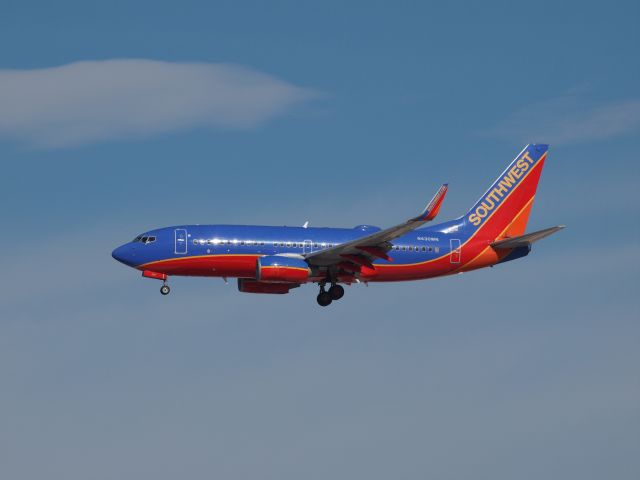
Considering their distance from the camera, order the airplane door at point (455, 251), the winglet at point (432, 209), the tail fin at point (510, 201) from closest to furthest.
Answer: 1. the winglet at point (432, 209)
2. the airplane door at point (455, 251)
3. the tail fin at point (510, 201)

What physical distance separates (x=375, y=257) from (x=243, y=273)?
7.75 m

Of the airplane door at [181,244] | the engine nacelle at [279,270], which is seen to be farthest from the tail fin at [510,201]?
the airplane door at [181,244]

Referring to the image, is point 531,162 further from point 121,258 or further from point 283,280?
point 121,258

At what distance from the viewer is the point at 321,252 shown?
74.9m

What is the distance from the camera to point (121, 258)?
3014 inches

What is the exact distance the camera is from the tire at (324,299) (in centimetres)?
7856

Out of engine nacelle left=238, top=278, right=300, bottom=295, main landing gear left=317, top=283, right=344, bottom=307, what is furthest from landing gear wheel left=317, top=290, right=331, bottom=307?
engine nacelle left=238, top=278, right=300, bottom=295

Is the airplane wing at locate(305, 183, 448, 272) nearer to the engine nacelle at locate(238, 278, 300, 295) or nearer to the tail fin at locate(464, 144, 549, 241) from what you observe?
the engine nacelle at locate(238, 278, 300, 295)

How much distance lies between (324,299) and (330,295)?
1.47ft

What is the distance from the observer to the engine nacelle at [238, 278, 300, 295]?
260 ft

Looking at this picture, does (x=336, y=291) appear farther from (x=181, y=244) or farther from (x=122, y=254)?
(x=122, y=254)

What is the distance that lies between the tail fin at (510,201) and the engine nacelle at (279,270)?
42.5 feet

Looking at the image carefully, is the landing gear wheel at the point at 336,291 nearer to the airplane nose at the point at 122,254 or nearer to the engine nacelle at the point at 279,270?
the engine nacelle at the point at 279,270

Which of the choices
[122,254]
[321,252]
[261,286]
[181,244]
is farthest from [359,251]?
[122,254]
